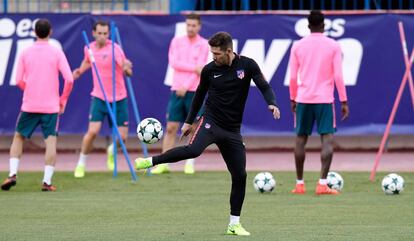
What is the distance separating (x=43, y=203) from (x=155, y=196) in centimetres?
153

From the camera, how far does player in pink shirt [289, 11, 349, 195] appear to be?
13750 millimetres

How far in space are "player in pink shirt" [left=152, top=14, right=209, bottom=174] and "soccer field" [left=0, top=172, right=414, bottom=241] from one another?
1.04 metres

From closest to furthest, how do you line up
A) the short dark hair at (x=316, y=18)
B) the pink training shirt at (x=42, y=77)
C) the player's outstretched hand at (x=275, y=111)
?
the player's outstretched hand at (x=275, y=111), the short dark hair at (x=316, y=18), the pink training shirt at (x=42, y=77)

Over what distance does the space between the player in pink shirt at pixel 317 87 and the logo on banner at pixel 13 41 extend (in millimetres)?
6841

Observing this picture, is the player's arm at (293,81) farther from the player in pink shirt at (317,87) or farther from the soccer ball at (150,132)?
the soccer ball at (150,132)

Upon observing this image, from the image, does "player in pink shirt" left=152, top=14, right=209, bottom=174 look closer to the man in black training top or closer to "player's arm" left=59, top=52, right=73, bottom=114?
"player's arm" left=59, top=52, right=73, bottom=114

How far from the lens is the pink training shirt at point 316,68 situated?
13.8 m

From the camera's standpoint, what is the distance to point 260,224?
10.9 m

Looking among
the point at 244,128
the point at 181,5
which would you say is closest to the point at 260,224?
the point at 244,128

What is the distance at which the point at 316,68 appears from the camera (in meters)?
13.8

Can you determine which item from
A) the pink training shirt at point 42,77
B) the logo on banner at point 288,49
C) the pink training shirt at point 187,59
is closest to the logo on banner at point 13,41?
the logo on banner at point 288,49

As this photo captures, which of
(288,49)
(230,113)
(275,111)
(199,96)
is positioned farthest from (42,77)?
(288,49)

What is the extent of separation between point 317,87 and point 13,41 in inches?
298

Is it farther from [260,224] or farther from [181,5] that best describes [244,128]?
[260,224]
